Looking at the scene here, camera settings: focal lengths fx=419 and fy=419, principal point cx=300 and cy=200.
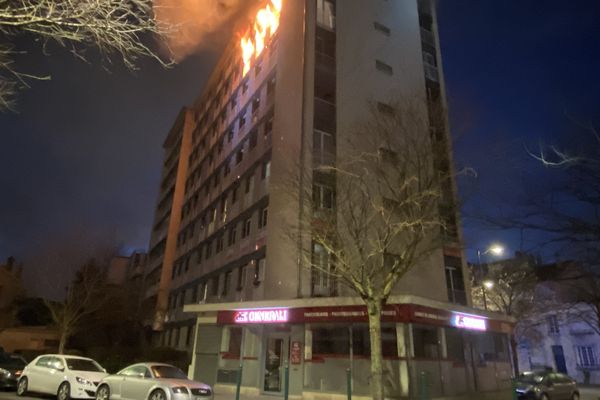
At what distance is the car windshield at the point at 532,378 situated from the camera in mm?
17922

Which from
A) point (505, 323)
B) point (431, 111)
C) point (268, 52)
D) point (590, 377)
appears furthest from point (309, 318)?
point (590, 377)

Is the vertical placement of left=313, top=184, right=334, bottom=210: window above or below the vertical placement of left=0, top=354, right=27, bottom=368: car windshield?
above

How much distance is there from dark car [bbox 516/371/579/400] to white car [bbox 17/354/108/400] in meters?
16.4

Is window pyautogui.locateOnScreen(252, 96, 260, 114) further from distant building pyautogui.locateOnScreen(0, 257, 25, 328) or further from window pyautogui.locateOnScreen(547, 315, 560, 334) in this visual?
window pyautogui.locateOnScreen(547, 315, 560, 334)

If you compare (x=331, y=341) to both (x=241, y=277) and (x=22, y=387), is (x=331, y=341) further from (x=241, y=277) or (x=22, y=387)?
(x=22, y=387)

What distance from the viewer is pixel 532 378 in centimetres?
1828

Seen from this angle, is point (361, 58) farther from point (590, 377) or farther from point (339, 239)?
point (590, 377)

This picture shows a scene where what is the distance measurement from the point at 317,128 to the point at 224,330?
34.0 ft

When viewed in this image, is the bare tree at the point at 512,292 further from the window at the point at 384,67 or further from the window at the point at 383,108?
the window at the point at 384,67

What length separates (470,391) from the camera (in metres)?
16.3

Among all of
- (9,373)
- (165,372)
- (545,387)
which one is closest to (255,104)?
(165,372)

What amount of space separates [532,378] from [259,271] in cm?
1317

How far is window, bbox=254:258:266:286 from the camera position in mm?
20672

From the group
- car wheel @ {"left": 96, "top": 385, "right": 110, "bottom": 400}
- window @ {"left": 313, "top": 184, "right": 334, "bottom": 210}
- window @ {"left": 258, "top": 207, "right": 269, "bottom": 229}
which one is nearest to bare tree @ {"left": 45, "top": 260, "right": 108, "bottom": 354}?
window @ {"left": 258, "top": 207, "right": 269, "bottom": 229}
